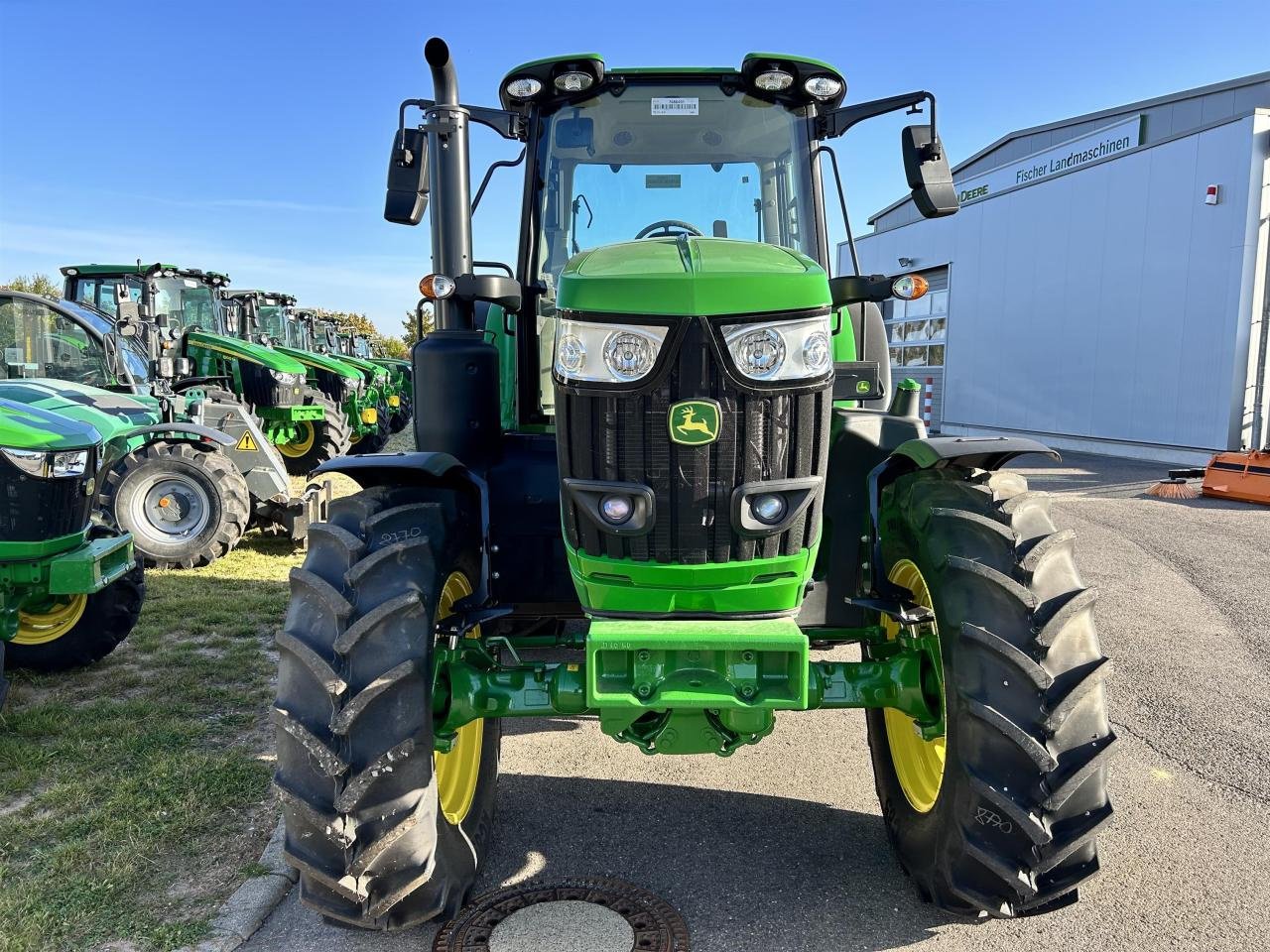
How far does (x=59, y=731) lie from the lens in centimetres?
425

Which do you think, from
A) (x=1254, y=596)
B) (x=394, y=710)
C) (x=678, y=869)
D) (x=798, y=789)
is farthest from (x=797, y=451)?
(x=1254, y=596)

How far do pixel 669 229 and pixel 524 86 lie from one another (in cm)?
79

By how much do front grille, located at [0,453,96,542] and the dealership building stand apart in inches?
590

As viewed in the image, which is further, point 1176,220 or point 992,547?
point 1176,220

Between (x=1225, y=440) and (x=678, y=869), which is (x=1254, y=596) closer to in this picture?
(x=678, y=869)

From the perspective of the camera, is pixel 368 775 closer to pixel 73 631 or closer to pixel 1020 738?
pixel 1020 738

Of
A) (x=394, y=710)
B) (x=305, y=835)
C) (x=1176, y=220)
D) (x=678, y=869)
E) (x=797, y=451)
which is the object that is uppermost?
(x=1176, y=220)

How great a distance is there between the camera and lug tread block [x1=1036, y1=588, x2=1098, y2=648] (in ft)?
8.16

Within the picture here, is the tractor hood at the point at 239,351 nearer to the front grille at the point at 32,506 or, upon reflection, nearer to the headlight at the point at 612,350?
the front grille at the point at 32,506

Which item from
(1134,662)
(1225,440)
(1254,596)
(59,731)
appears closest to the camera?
(59,731)

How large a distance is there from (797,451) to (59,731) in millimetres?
3689

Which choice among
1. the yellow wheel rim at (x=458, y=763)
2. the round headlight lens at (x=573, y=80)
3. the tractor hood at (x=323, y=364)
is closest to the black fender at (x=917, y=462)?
the yellow wheel rim at (x=458, y=763)

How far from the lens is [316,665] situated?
2.45 meters

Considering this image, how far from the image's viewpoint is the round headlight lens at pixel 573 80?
3.53 m
